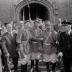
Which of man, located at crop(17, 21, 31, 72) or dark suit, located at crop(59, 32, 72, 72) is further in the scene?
man, located at crop(17, 21, 31, 72)

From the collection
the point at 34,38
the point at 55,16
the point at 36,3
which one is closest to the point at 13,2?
the point at 36,3

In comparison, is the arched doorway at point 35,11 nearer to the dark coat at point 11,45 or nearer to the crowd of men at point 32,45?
the crowd of men at point 32,45

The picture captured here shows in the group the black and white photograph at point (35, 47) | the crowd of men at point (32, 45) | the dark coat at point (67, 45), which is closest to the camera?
the dark coat at point (67, 45)

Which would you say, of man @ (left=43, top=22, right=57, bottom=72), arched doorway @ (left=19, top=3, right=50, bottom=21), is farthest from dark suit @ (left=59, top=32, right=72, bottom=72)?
arched doorway @ (left=19, top=3, right=50, bottom=21)

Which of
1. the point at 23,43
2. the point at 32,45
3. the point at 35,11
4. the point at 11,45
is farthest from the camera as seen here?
the point at 35,11

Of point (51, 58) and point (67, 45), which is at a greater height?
point (67, 45)

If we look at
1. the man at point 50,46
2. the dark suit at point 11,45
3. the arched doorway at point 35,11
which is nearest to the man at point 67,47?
the man at point 50,46

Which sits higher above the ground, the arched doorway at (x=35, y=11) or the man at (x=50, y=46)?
the arched doorway at (x=35, y=11)

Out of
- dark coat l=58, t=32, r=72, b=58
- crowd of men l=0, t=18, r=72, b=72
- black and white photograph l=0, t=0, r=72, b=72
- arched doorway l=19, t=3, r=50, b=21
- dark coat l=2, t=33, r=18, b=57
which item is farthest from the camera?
arched doorway l=19, t=3, r=50, b=21

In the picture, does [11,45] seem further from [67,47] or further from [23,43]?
[67,47]

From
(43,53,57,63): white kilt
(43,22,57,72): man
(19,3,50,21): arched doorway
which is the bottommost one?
(43,53,57,63): white kilt

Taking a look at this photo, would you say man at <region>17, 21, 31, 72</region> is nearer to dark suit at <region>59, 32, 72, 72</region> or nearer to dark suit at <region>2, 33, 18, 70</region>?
dark suit at <region>2, 33, 18, 70</region>

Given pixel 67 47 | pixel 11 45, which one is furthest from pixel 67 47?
pixel 11 45

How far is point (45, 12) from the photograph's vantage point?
75.7 feet
